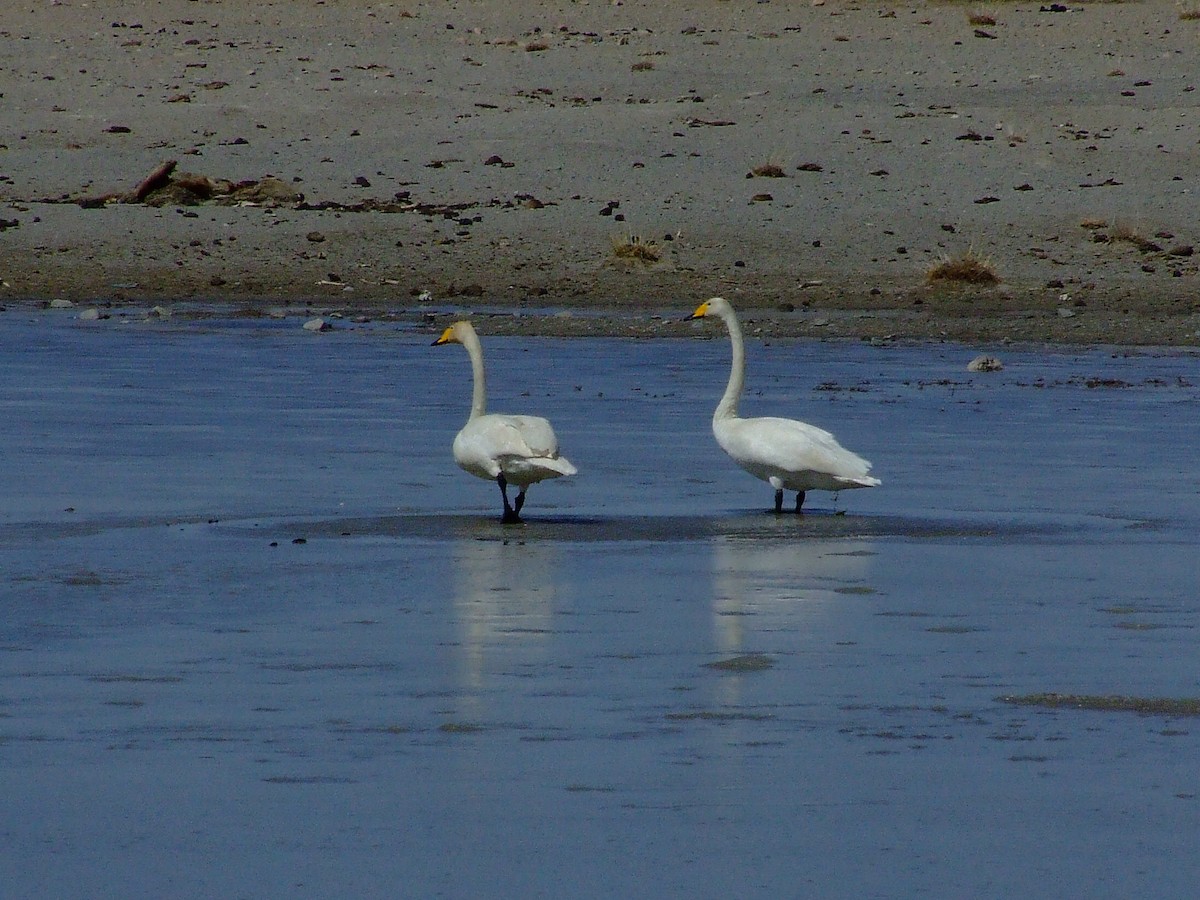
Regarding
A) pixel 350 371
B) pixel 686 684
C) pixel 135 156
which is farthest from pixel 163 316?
pixel 686 684

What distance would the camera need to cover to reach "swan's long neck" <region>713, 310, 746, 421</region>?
11609 millimetres

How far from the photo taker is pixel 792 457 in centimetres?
1051

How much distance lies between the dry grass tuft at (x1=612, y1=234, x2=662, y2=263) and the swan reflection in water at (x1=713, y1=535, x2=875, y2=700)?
50.1 ft

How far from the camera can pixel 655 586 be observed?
863 centimetres

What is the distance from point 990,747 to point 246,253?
66.1 feet

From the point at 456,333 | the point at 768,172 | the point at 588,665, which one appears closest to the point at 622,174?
the point at 768,172

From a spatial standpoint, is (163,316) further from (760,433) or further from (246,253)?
(760,433)

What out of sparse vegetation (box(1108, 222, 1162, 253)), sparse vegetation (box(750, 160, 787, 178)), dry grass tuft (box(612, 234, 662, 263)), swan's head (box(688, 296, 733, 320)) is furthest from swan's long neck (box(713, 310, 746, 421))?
sparse vegetation (box(750, 160, 787, 178))

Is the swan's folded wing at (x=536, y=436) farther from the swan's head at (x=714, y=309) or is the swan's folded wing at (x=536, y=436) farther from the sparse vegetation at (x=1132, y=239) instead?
the sparse vegetation at (x=1132, y=239)

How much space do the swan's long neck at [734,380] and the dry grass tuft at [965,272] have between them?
11.4m

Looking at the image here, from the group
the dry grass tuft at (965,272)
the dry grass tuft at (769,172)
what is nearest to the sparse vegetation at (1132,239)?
the dry grass tuft at (965,272)

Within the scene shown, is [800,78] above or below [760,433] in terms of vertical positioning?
above

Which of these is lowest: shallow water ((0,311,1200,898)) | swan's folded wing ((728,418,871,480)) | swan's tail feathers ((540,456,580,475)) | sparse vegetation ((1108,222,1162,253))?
shallow water ((0,311,1200,898))

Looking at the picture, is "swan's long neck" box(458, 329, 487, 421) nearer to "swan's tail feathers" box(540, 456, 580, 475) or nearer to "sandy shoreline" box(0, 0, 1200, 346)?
"swan's tail feathers" box(540, 456, 580, 475)
